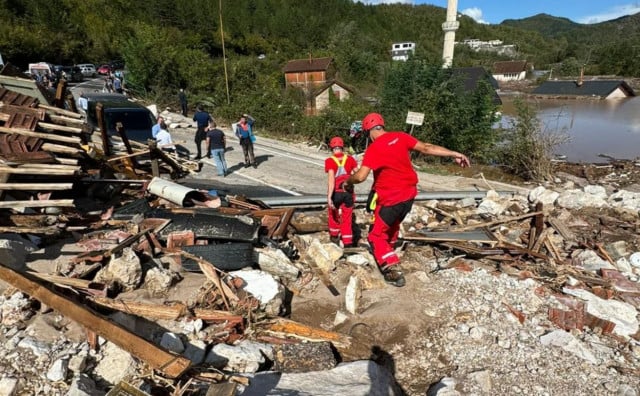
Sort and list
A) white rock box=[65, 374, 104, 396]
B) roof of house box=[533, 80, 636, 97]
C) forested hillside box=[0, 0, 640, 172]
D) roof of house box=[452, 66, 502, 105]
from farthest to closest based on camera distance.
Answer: roof of house box=[533, 80, 636, 97]
roof of house box=[452, 66, 502, 105]
forested hillside box=[0, 0, 640, 172]
white rock box=[65, 374, 104, 396]

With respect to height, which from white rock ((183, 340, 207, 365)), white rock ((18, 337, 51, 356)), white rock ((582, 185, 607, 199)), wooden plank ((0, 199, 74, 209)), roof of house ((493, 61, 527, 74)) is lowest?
white rock ((183, 340, 207, 365))

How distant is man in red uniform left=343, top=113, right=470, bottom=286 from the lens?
12.6 ft

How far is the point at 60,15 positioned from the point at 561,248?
7306 cm

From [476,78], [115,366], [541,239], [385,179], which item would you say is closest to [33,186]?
[115,366]

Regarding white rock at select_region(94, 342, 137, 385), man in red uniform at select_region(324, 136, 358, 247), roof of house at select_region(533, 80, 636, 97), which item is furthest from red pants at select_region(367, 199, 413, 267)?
roof of house at select_region(533, 80, 636, 97)

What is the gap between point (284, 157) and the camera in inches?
499

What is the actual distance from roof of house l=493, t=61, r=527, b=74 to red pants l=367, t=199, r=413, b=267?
3947 inches

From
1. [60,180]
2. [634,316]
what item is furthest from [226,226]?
[634,316]

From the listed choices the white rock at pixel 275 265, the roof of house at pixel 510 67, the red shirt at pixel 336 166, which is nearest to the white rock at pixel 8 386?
the white rock at pixel 275 265

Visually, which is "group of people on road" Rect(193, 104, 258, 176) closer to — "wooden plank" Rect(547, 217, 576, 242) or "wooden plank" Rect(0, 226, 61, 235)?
"wooden plank" Rect(0, 226, 61, 235)

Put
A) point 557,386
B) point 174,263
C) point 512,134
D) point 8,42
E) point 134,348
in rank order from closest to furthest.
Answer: point 134,348 < point 557,386 < point 174,263 < point 512,134 < point 8,42

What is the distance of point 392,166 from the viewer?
152 inches

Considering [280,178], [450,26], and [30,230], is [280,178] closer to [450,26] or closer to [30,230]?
[30,230]

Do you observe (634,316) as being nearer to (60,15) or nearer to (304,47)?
(60,15)
